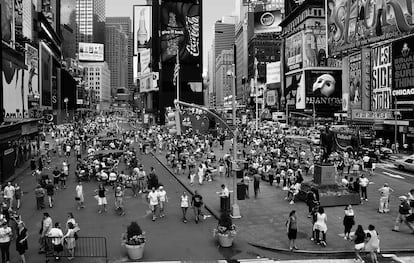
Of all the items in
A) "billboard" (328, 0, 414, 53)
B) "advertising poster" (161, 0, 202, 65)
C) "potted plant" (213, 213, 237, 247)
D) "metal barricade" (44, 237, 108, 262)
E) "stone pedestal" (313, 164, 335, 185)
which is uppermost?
"advertising poster" (161, 0, 202, 65)

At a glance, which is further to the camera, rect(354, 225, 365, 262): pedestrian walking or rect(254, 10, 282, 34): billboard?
rect(254, 10, 282, 34): billboard

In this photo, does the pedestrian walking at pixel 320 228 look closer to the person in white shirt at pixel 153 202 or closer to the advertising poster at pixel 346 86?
the person in white shirt at pixel 153 202

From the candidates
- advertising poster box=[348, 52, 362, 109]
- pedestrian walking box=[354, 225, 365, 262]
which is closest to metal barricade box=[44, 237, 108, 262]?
pedestrian walking box=[354, 225, 365, 262]

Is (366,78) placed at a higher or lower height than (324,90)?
lower

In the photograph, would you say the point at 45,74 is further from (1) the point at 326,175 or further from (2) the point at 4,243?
(2) the point at 4,243

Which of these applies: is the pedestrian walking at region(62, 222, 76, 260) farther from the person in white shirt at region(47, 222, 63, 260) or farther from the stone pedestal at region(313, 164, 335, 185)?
the stone pedestal at region(313, 164, 335, 185)

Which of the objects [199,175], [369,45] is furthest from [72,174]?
[369,45]

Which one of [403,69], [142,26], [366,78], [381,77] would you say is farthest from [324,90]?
[142,26]
